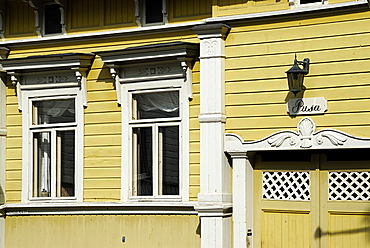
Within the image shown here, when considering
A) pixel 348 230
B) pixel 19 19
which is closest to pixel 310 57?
pixel 348 230

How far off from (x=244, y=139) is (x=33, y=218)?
3962 mm

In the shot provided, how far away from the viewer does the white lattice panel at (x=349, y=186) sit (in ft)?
36.7

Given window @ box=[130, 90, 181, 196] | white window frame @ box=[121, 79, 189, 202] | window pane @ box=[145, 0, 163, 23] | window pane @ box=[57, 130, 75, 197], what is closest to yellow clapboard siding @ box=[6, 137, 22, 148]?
window pane @ box=[57, 130, 75, 197]

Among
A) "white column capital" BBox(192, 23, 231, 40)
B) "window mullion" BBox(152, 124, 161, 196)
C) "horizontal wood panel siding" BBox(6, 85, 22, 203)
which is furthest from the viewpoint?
"horizontal wood panel siding" BBox(6, 85, 22, 203)

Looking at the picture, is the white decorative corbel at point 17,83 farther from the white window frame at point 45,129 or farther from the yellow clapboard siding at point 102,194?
the yellow clapboard siding at point 102,194

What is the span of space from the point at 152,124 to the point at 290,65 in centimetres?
251

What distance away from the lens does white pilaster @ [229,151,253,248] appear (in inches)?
466

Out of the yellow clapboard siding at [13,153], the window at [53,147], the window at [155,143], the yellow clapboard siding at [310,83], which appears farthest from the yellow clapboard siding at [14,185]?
the yellow clapboard siding at [310,83]

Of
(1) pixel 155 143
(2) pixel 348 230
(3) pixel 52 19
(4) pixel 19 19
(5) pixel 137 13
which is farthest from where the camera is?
(4) pixel 19 19

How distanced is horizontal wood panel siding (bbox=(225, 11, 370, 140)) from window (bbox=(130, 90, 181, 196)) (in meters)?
1.13

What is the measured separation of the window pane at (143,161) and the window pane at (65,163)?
1.15m

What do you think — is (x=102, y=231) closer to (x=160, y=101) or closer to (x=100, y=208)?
(x=100, y=208)

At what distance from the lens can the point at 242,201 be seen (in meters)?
11.8

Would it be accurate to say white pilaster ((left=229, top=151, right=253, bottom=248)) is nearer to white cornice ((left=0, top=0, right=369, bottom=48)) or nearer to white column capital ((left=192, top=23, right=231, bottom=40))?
white column capital ((left=192, top=23, right=231, bottom=40))
